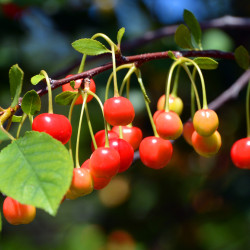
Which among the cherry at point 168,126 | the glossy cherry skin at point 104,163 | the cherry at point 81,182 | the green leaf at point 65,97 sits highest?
the green leaf at point 65,97

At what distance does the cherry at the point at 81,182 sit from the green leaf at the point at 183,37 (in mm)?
579

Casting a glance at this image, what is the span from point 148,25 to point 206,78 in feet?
2.05

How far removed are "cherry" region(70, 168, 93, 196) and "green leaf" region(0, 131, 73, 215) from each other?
0.48 feet

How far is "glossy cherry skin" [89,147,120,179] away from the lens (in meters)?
1.10

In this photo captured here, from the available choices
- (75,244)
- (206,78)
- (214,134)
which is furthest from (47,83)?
(75,244)

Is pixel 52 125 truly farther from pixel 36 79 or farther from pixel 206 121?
pixel 206 121

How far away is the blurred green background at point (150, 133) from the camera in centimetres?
278

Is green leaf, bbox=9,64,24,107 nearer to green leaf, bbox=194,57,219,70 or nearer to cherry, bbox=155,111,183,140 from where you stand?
cherry, bbox=155,111,183,140

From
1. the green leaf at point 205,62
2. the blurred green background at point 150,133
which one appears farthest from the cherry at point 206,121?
the blurred green background at point 150,133

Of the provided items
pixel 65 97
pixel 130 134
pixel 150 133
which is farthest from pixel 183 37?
pixel 150 133

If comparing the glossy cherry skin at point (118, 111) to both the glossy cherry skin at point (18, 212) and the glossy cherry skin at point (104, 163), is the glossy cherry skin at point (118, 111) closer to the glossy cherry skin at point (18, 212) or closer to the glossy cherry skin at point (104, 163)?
the glossy cherry skin at point (104, 163)

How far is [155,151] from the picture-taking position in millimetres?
1271

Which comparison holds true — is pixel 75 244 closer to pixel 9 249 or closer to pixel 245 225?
pixel 9 249

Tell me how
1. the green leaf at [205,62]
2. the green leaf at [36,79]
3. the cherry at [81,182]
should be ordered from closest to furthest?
the cherry at [81,182], the green leaf at [36,79], the green leaf at [205,62]
